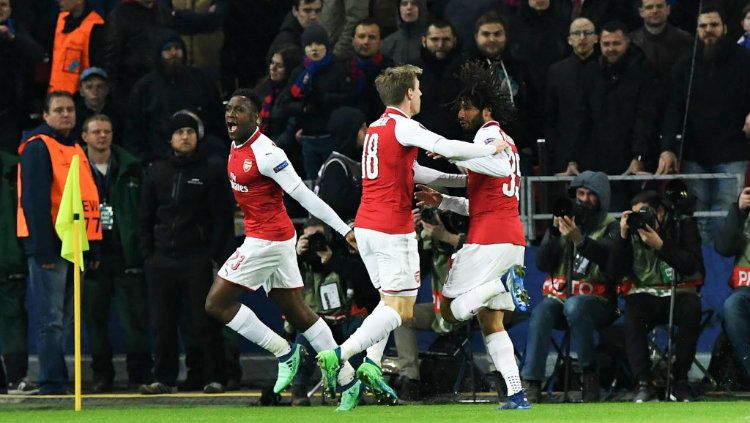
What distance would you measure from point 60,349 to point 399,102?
4970 millimetres

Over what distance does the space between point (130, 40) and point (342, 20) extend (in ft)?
7.07

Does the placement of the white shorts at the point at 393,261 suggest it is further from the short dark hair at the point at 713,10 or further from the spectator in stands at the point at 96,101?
the spectator in stands at the point at 96,101

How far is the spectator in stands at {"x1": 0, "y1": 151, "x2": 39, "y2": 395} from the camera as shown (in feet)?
53.6

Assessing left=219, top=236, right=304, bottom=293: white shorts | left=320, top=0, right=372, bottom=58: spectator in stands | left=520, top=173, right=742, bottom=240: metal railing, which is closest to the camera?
left=219, top=236, right=304, bottom=293: white shorts

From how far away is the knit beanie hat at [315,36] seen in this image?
16375 mm

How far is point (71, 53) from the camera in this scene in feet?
57.7

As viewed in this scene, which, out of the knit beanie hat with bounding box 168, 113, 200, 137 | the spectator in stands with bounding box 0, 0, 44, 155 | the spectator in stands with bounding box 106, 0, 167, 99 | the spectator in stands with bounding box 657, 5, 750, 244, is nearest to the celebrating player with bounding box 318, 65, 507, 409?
the spectator in stands with bounding box 657, 5, 750, 244

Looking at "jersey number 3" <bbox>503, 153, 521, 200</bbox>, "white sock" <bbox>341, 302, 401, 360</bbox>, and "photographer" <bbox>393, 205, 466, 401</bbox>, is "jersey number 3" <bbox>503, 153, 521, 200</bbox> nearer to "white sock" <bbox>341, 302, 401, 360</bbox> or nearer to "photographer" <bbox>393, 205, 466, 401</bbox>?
"white sock" <bbox>341, 302, 401, 360</bbox>

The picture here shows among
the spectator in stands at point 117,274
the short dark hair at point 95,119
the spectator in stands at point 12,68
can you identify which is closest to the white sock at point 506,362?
the spectator in stands at point 117,274

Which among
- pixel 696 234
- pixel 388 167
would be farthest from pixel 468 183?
pixel 696 234

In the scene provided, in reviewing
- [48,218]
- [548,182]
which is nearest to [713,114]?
[548,182]

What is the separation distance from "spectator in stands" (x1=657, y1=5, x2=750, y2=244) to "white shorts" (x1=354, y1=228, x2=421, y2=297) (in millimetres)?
3642

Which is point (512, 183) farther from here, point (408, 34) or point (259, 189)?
point (408, 34)

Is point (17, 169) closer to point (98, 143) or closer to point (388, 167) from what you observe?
point (98, 143)
